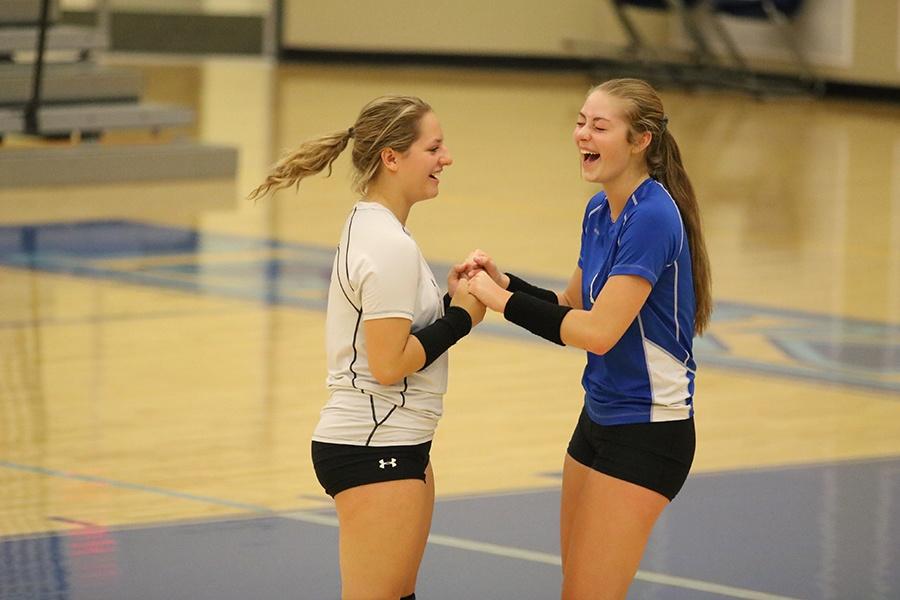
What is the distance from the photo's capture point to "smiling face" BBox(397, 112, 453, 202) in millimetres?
2957

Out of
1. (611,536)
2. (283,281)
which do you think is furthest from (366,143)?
(283,281)

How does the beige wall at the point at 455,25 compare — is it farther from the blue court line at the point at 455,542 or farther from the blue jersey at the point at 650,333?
the blue jersey at the point at 650,333

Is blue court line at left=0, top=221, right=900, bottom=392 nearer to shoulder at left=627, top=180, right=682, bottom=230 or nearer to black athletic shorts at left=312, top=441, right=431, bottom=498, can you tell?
shoulder at left=627, top=180, right=682, bottom=230

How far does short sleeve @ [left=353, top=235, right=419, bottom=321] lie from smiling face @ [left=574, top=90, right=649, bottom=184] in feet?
1.26

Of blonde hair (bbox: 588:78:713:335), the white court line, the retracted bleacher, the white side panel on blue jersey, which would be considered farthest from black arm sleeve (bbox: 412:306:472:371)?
the retracted bleacher

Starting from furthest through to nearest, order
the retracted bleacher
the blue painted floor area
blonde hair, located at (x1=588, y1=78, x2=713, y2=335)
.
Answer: the retracted bleacher → the blue painted floor area → blonde hair, located at (x1=588, y1=78, x2=713, y2=335)

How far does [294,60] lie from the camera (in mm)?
19078

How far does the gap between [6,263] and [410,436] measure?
18.2ft

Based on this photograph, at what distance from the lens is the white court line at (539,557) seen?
4043 millimetres

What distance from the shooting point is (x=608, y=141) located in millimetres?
3039

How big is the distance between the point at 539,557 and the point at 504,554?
0.27ft

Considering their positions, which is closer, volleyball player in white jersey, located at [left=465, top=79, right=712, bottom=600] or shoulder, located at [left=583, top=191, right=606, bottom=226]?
volleyball player in white jersey, located at [left=465, top=79, right=712, bottom=600]

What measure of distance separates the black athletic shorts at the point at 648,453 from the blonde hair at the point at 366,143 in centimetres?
60

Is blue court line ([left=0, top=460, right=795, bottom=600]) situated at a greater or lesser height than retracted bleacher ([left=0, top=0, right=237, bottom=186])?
lesser
